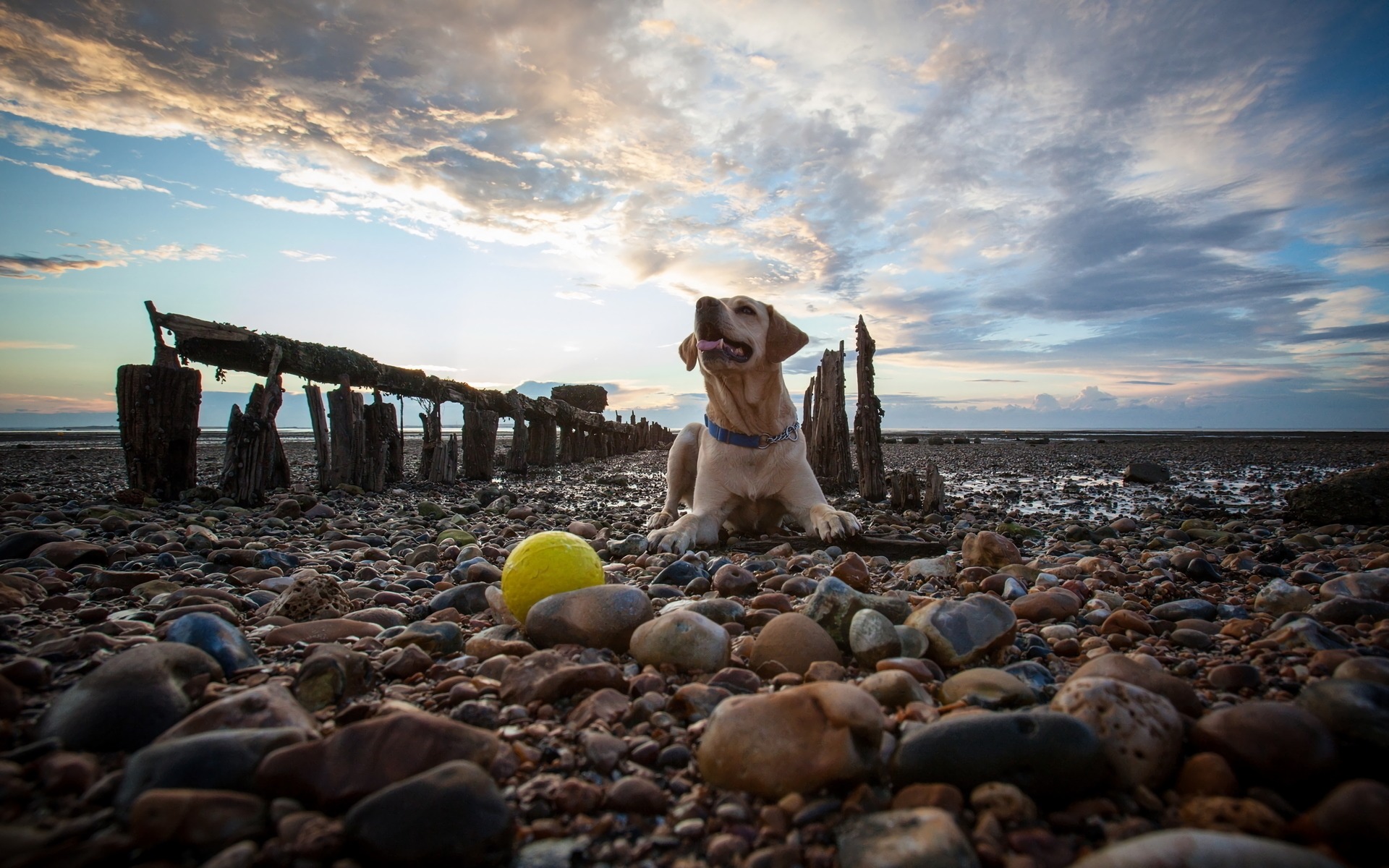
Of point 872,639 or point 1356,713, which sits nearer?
point 1356,713

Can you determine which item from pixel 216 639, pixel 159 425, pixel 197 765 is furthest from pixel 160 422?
pixel 197 765

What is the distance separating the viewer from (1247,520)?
6344 millimetres

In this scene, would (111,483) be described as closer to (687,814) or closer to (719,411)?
(719,411)

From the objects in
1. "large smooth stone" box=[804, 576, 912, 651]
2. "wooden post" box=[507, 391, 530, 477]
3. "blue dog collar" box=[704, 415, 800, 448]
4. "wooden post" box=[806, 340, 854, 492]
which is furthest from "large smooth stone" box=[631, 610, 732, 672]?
"wooden post" box=[507, 391, 530, 477]

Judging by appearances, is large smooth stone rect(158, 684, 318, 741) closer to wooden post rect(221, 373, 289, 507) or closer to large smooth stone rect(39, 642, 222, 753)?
large smooth stone rect(39, 642, 222, 753)

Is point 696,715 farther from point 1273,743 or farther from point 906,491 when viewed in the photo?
point 906,491

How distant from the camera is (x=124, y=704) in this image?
163cm

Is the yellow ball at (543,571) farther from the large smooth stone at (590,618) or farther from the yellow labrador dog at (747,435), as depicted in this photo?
the yellow labrador dog at (747,435)

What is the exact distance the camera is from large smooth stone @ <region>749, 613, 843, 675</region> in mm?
2250

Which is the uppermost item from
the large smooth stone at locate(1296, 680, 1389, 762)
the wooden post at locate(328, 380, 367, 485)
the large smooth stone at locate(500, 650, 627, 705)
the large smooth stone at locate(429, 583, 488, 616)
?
the wooden post at locate(328, 380, 367, 485)

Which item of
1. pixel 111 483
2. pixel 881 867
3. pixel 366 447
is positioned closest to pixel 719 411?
pixel 881 867

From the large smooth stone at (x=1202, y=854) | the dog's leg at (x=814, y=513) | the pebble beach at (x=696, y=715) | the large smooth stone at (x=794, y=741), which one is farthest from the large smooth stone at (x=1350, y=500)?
the large smooth stone at (x=794, y=741)

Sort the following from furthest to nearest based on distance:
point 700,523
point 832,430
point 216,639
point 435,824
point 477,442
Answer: point 477,442
point 832,430
point 700,523
point 216,639
point 435,824

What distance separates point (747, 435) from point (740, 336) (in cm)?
90
